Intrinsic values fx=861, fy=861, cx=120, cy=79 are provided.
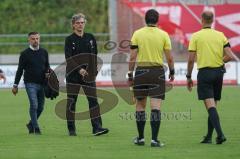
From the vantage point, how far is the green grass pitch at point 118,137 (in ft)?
42.0

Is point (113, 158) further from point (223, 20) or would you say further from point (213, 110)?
point (223, 20)

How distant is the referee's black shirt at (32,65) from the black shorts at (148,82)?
108 inches

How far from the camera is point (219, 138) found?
13.6m

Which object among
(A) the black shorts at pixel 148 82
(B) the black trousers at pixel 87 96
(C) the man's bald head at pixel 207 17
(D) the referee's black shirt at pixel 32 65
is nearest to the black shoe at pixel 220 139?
(A) the black shorts at pixel 148 82

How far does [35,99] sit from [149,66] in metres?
3.02

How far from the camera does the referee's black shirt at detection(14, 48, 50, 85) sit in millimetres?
16016

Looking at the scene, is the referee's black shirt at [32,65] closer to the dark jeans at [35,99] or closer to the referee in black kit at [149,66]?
the dark jeans at [35,99]

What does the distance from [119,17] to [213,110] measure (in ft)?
73.9

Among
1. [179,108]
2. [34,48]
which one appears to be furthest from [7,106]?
[34,48]

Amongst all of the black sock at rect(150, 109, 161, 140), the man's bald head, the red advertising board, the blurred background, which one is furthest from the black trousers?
the red advertising board

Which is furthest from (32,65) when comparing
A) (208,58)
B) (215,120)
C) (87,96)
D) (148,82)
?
(215,120)

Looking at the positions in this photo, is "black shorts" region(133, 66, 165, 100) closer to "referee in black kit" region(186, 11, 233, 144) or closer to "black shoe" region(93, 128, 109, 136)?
"referee in black kit" region(186, 11, 233, 144)

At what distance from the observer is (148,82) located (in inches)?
545

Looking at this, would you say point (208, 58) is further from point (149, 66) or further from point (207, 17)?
point (149, 66)
